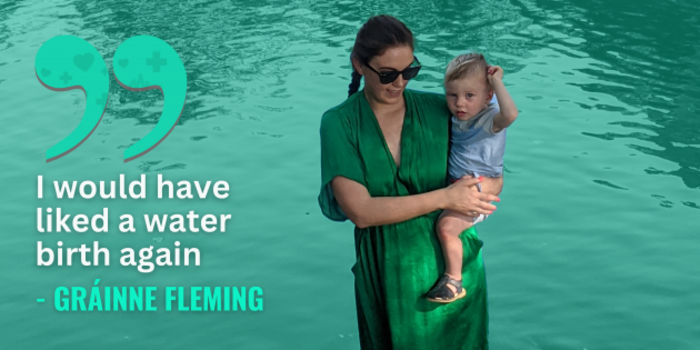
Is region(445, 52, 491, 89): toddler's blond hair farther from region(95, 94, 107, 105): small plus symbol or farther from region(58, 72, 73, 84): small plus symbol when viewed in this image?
region(58, 72, 73, 84): small plus symbol

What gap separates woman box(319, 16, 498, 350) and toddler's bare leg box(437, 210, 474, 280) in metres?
0.05

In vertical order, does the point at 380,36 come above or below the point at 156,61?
above

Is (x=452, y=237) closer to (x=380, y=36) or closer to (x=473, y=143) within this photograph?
(x=473, y=143)

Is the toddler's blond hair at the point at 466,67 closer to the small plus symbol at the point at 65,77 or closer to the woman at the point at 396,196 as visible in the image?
the woman at the point at 396,196

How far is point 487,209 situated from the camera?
11.1ft

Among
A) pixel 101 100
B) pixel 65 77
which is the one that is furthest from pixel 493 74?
pixel 65 77

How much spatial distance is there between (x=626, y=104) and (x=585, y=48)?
1.84 meters

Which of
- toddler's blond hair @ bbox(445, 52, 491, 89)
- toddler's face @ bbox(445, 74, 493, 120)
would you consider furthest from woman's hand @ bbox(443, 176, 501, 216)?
toddler's blond hair @ bbox(445, 52, 491, 89)

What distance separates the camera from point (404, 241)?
11.5ft

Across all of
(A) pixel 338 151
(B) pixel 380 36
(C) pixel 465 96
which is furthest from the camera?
(C) pixel 465 96

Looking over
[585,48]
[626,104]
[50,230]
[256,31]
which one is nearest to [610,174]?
[626,104]

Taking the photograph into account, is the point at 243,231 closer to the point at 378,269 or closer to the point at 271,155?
the point at 271,155

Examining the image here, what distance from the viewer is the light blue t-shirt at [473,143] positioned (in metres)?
3.48

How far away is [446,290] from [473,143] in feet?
1.70
